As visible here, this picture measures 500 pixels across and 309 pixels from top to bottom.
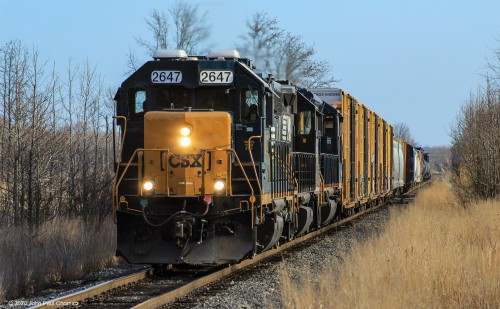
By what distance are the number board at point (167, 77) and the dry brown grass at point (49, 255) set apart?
329 centimetres

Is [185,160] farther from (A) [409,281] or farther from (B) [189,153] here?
(A) [409,281]

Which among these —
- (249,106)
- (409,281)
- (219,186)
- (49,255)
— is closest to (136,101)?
(249,106)

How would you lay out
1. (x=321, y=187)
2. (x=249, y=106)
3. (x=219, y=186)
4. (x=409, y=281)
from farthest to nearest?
1. (x=321, y=187)
2. (x=249, y=106)
3. (x=219, y=186)
4. (x=409, y=281)

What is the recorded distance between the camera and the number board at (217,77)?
446 inches

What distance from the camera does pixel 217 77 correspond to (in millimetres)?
11336

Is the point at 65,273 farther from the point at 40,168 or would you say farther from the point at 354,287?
the point at 40,168

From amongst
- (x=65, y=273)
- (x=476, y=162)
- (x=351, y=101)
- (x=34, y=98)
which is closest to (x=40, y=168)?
(x=34, y=98)

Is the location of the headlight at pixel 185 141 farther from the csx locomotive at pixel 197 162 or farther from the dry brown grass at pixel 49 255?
the dry brown grass at pixel 49 255

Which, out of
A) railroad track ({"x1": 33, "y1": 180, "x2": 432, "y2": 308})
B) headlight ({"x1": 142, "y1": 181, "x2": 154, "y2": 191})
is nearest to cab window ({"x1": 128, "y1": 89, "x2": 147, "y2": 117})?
headlight ({"x1": 142, "y1": 181, "x2": 154, "y2": 191})

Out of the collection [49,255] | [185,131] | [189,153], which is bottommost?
[49,255]

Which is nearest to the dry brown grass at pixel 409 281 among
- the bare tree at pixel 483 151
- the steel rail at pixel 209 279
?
the steel rail at pixel 209 279

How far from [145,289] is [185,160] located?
2.15 metres

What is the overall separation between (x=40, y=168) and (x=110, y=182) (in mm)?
2749

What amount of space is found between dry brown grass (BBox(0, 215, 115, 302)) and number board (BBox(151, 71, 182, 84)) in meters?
3.29
